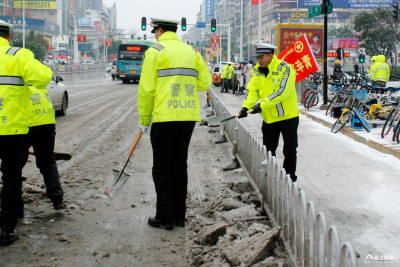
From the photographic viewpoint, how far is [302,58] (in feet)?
43.3

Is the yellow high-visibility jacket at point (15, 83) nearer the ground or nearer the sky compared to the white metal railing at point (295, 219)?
nearer the sky

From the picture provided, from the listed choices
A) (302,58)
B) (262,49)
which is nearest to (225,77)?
(302,58)

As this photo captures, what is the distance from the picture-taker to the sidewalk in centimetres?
458

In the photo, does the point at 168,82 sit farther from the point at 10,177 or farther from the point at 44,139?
the point at 10,177

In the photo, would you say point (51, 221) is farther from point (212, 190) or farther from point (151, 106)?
point (212, 190)

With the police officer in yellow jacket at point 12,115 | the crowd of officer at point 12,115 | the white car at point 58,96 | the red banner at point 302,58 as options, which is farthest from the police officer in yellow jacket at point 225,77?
the police officer in yellow jacket at point 12,115

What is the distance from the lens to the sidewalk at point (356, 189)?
458cm

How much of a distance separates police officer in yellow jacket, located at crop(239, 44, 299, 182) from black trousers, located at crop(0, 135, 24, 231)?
2617 millimetres

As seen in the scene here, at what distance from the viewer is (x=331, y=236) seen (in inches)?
111

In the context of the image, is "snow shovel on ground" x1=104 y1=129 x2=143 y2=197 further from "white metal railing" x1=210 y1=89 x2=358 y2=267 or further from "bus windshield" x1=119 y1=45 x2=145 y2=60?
"bus windshield" x1=119 y1=45 x2=145 y2=60

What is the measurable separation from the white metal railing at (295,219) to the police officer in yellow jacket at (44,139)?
7.32 feet

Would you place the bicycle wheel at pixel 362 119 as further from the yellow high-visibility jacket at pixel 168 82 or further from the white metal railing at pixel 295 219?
the yellow high-visibility jacket at pixel 168 82

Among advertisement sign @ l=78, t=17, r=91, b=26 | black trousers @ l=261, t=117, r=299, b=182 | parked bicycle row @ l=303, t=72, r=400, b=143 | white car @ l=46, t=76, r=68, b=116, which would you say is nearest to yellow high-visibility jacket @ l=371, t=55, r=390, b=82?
parked bicycle row @ l=303, t=72, r=400, b=143

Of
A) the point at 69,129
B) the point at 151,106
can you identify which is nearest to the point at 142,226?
the point at 151,106
